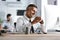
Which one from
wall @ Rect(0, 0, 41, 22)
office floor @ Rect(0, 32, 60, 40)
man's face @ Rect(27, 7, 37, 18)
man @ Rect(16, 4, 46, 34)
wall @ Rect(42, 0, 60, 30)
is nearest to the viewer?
office floor @ Rect(0, 32, 60, 40)

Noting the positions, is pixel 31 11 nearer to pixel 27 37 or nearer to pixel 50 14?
pixel 27 37

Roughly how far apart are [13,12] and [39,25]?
102cm

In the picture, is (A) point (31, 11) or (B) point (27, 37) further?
(A) point (31, 11)

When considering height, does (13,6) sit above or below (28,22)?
above

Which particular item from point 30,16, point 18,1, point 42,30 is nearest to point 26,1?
point 18,1

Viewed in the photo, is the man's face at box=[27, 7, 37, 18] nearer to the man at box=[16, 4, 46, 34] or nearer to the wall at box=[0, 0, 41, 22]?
the man at box=[16, 4, 46, 34]

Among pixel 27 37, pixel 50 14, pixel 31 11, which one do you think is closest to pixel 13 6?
pixel 50 14

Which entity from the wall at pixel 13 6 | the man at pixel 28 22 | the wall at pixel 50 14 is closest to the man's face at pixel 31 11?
the man at pixel 28 22

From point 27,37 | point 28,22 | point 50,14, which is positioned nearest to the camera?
point 27,37

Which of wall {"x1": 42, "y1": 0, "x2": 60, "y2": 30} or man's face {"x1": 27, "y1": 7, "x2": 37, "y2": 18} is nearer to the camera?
man's face {"x1": 27, "y1": 7, "x2": 37, "y2": 18}

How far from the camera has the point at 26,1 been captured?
2262 millimetres

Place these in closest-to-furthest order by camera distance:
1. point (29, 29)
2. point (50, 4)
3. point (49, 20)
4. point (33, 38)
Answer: point (33, 38), point (29, 29), point (49, 20), point (50, 4)

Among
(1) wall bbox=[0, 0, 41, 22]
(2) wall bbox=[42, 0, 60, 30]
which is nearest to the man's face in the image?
(2) wall bbox=[42, 0, 60, 30]

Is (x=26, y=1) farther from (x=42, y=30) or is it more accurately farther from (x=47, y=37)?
(x=47, y=37)
